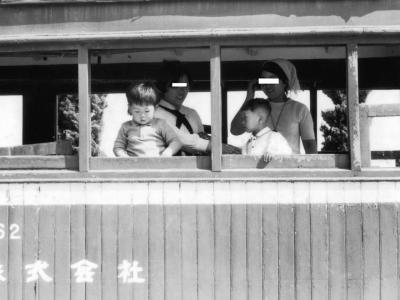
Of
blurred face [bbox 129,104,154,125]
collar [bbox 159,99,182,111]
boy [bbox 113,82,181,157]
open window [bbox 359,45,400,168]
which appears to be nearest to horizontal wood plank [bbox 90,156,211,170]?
boy [bbox 113,82,181,157]

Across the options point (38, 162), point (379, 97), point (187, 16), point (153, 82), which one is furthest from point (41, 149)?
point (379, 97)

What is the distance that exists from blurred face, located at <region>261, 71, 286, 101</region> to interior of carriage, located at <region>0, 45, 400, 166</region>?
0.49 meters

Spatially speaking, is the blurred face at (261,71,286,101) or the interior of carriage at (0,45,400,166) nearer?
the blurred face at (261,71,286,101)

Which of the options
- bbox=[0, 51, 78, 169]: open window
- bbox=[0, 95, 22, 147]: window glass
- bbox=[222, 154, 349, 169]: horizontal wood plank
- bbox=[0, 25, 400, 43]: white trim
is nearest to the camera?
bbox=[0, 25, 400, 43]: white trim

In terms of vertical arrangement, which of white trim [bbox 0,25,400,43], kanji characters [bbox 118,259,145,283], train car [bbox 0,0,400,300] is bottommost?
kanji characters [bbox 118,259,145,283]

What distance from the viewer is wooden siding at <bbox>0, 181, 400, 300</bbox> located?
14.2ft

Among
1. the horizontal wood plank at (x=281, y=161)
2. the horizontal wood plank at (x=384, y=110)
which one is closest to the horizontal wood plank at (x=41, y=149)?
the horizontal wood plank at (x=281, y=161)

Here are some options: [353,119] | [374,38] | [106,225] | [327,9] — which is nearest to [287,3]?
[327,9]

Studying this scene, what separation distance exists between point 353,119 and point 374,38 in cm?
55

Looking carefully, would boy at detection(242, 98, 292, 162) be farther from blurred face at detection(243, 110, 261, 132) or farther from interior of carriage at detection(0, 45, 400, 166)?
interior of carriage at detection(0, 45, 400, 166)

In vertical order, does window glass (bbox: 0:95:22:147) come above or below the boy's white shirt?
above

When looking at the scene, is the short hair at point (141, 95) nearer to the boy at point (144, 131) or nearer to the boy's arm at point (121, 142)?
the boy at point (144, 131)

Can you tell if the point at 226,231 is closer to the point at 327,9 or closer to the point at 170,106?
the point at 170,106

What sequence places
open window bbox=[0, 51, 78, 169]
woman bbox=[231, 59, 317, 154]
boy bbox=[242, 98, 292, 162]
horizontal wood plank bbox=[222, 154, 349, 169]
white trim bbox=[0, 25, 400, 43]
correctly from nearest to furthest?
white trim bbox=[0, 25, 400, 43]
horizontal wood plank bbox=[222, 154, 349, 169]
boy bbox=[242, 98, 292, 162]
woman bbox=[231, 59, 317, 154]
open window bbox=[0, 51, 78, 169]
